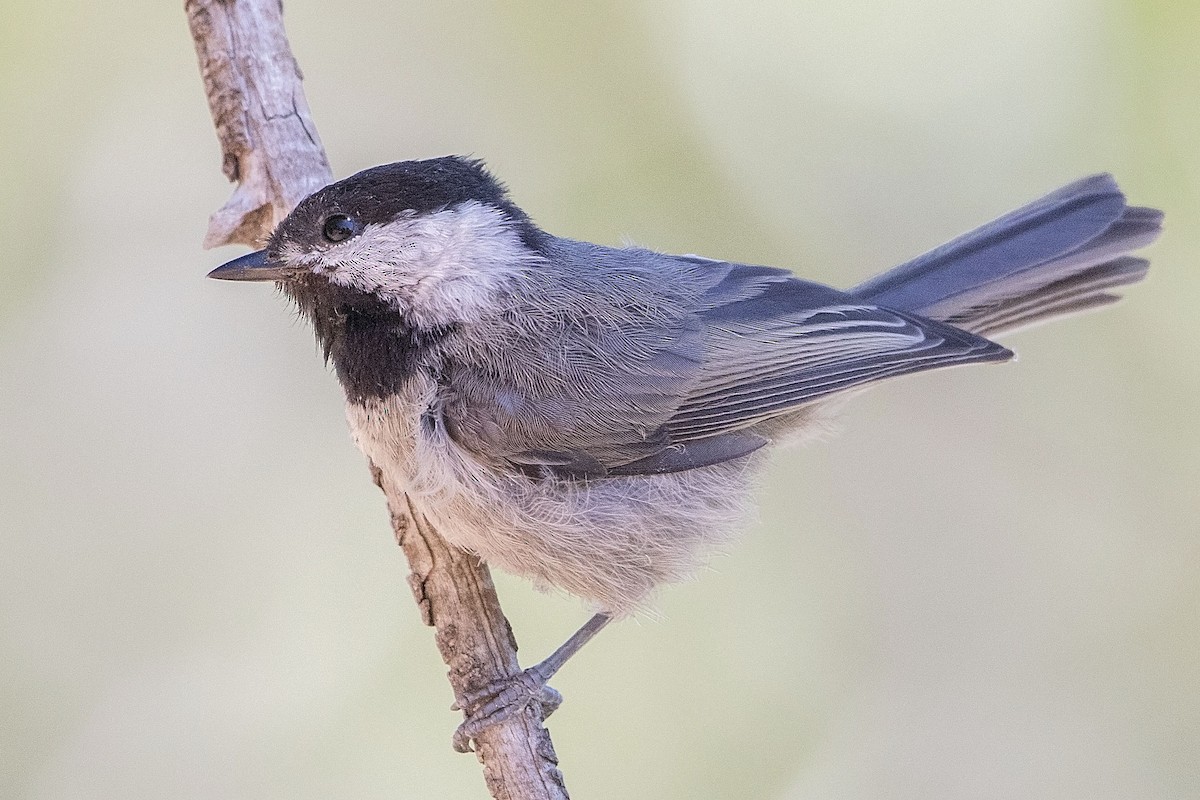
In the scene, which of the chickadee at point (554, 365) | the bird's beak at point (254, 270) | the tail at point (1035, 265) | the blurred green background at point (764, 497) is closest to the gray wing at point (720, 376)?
the chickadee at point (554, 365)

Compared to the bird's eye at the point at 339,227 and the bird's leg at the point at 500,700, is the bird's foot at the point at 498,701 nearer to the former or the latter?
the bird's leg at the point at 500,700

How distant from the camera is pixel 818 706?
3.99 m

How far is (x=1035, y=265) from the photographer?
9.88 feet

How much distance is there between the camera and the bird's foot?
248 centimetres

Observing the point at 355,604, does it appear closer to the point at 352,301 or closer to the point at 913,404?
the point at 352,301

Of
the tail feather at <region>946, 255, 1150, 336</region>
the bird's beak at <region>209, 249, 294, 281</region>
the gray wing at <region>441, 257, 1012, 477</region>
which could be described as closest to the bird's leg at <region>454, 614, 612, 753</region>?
the gray wing at <region>441, 257, 1012, 477</region>

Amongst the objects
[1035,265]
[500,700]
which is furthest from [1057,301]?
[500,700]

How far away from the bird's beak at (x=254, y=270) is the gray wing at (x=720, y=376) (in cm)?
64

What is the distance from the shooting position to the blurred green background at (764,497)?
3789mm

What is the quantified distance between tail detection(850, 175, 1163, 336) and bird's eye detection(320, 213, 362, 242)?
1594 millimetres

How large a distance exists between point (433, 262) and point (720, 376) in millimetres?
860

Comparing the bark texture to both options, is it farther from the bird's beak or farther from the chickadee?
the bird's beak

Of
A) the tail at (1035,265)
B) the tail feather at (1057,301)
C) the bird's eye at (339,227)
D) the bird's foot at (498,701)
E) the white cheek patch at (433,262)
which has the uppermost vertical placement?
the bird's eye at (339,227)

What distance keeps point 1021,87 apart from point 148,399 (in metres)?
4.01
